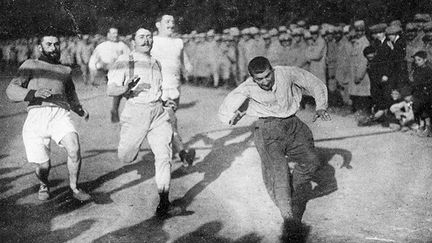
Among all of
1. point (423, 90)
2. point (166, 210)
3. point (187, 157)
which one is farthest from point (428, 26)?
point (166, 210)

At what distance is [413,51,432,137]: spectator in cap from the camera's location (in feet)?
29.5

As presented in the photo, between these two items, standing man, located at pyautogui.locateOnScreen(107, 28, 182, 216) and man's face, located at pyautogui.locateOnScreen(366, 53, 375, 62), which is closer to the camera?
standing man, located at pyautogui.locateOnScreen(107, 28, 182, 216)

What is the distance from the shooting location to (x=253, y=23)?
21.0 meters

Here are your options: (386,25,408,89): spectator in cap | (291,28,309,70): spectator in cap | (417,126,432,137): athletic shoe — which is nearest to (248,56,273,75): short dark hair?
(417,126,432,137): athletic shoe

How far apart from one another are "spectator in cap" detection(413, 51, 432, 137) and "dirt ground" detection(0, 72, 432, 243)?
425mm

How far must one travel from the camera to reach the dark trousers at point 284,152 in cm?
548

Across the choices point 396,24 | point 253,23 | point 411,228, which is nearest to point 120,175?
point 411,228

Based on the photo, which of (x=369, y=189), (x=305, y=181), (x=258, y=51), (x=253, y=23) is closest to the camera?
(x=305, y=181)

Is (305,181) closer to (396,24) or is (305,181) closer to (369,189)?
(369,189)

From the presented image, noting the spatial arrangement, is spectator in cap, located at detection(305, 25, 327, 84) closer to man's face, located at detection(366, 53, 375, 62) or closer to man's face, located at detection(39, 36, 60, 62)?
man's face, located at detection(366, 53, 375, 62)

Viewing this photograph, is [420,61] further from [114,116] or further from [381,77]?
[114,116]

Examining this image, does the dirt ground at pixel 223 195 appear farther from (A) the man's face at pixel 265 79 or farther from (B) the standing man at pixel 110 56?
(A) the man's face at pixel 265 79

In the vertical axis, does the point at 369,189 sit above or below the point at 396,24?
below

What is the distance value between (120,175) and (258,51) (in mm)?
8778
